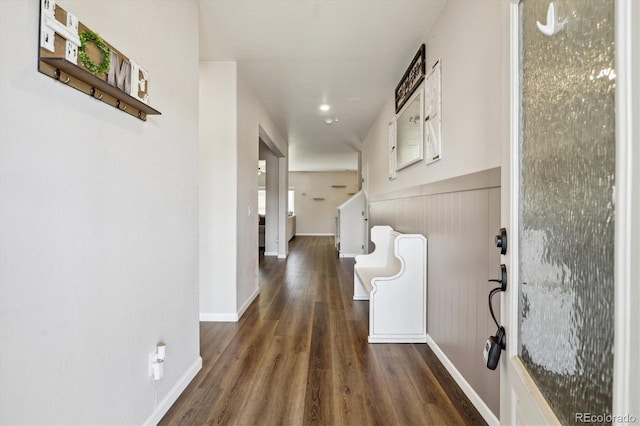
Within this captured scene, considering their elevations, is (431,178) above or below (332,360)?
above

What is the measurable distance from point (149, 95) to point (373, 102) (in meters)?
3.12

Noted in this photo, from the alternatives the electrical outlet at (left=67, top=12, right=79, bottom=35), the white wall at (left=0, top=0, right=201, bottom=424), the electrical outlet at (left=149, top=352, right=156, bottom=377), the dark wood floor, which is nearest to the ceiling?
the white wall at (left=0, top=0, right=201, bottom=424)

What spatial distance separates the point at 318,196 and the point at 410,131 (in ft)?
29.4

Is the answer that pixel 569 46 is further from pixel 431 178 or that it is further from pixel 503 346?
pixel 431 178

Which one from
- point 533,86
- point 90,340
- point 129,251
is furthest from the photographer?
point 129,251

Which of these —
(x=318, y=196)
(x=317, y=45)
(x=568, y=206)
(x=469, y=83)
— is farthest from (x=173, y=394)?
(x=318, y=196)

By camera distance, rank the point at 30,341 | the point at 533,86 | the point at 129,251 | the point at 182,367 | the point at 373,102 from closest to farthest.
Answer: the point at 533,86, the point at 30,341, the point at 129,251, the point at 182,367, the point at 373,102

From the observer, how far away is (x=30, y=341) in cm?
84

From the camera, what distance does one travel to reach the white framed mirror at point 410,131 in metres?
2.55

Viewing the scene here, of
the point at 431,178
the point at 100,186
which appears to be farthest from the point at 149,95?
the point at 431,178

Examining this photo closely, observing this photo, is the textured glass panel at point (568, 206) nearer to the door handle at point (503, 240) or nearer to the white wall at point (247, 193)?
the door handle at point (503, 240)

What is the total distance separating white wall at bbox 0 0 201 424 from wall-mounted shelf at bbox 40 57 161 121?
2 cm
